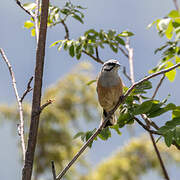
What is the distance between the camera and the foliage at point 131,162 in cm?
852

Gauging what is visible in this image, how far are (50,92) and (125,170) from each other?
2.98 m

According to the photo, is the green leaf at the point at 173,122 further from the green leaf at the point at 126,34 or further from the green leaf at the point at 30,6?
the green leaf at the point at 30,6

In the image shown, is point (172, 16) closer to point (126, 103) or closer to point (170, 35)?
point (170, 35)

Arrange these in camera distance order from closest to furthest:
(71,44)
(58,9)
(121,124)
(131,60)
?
(121,124) → (71,44) → (58,9) → (131,60)

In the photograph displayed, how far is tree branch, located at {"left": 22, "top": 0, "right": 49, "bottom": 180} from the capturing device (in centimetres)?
106

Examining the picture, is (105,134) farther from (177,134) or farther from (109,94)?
(109,94)

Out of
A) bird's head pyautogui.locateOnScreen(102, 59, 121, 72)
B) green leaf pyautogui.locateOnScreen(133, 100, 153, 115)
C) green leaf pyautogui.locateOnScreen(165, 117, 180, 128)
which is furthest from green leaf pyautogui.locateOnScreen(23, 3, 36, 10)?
green leaf pyautogui.locateOnScreen(165, 117, 180, 128)

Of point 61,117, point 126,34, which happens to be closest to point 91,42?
point 126,34

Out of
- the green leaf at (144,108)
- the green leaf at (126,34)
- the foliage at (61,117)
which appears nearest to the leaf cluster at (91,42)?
the green leaf at (126,34)

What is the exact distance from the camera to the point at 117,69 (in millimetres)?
2367

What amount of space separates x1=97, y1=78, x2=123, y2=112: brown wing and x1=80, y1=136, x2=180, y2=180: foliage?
647cm

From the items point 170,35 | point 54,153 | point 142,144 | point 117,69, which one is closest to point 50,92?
point 54,153

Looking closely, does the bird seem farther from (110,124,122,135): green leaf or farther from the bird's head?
(110,124,122,135): green leaf

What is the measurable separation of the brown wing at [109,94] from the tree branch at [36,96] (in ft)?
3.82
